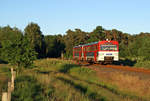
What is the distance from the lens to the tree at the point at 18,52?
15.2 meters

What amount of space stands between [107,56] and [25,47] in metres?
13.5

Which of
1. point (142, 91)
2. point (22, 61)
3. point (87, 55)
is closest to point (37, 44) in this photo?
point (87, 55)

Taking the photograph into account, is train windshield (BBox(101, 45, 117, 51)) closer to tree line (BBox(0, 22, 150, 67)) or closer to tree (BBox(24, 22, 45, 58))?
tree line (BBox(0, 22, 150, 67))

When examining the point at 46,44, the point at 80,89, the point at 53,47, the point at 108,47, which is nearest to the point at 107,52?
the point at 108,47

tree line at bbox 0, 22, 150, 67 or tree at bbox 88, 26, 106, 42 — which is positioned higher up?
tree at bbox 88, 26, 106, 42

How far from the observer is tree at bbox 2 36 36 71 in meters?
15.2

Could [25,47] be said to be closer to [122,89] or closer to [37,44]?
[122,89]

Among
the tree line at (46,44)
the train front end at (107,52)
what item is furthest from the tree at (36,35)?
the train front end at (107,52)

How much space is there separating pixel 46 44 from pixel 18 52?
57.7 m

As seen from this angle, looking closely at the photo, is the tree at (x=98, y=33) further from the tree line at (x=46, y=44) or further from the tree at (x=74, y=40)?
the tree at (x=74, y=40)

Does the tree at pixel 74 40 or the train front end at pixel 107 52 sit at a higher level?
the tree at pixel 74 40

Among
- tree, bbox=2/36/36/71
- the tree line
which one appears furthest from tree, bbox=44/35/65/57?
tree, bbox=2/36/36/71

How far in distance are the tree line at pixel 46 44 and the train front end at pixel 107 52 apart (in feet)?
28.6

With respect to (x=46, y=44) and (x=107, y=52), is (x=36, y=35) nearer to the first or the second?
(x=46, y=44)
